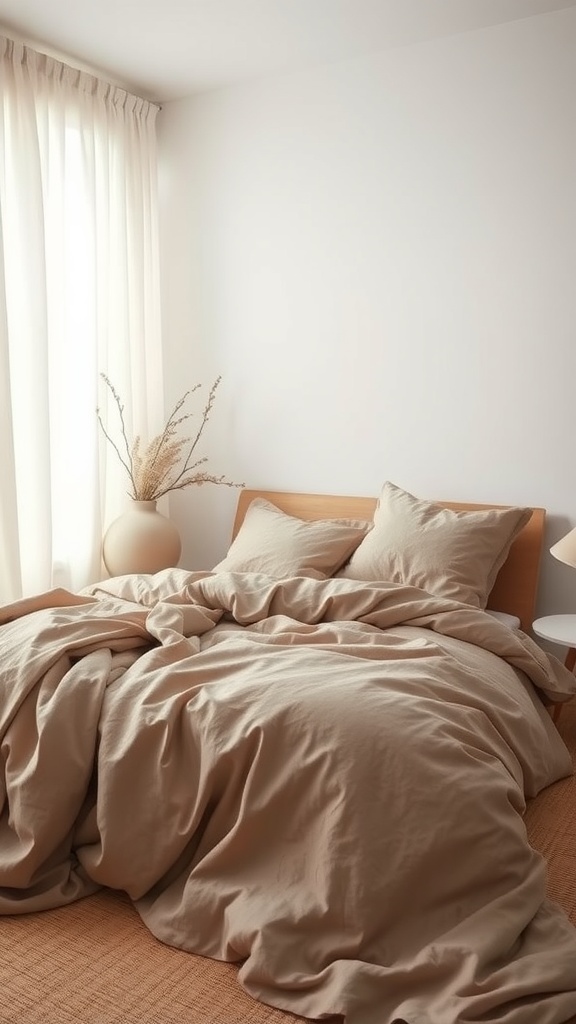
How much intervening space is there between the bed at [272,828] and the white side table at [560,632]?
417 mm

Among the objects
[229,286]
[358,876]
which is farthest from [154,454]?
[358,876]

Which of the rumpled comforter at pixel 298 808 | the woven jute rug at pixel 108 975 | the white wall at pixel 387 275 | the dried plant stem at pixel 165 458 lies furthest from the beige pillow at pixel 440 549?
the woven jute rug at pixel 108 975

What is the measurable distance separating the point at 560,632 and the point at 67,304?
269 centimetres

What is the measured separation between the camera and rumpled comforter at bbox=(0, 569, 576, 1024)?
2078 mm

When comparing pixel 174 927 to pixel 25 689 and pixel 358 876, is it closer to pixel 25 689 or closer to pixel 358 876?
pixel 358 876

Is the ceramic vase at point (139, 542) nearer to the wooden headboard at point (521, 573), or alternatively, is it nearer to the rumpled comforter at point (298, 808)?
the wooden headboard at point (521, 573)

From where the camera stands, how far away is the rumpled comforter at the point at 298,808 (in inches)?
81.8

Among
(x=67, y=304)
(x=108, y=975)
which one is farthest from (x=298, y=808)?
(x=67, y=304)

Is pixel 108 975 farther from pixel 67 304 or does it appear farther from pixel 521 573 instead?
pixel 67 304

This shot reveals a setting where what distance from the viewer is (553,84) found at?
4105mm

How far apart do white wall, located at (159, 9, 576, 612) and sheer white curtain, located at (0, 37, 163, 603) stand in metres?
0.26

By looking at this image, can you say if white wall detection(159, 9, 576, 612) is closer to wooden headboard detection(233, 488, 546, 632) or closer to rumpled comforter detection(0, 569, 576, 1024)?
wooden headboard detection(233, 488, 546, 632)

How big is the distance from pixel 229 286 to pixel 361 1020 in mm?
3824

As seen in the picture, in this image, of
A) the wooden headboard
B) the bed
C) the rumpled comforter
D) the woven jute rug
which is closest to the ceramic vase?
the wooden headboard
